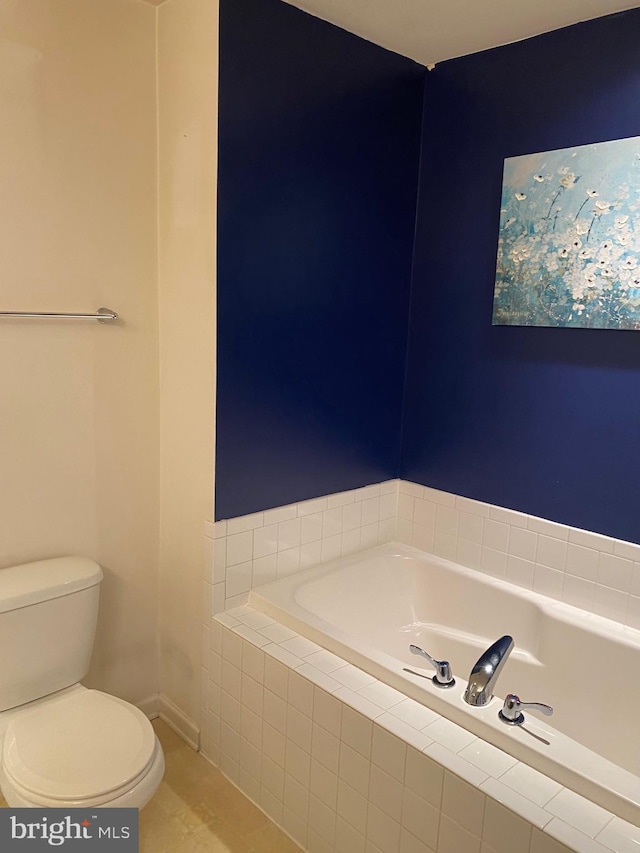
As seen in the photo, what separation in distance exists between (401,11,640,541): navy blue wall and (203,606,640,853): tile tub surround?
0.94m

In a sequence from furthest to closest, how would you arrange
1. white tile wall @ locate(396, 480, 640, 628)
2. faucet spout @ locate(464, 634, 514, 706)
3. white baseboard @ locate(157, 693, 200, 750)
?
white baseboard @ locate(157, 693, 200, 750) < white tile wall @ locate(396, 480, 640, 628) < faucet spout @ locate(464, 634, 514, 706)

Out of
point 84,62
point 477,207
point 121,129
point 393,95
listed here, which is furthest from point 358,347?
point 84,62

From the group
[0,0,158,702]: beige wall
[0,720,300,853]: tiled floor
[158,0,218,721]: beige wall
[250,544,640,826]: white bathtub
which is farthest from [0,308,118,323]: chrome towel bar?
[0,720,300,853]: tiled floor

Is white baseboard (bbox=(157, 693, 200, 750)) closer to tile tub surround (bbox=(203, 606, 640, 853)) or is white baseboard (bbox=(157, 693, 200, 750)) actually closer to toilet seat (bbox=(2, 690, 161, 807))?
tile tub surround (bbox=(203, 606, 640, 853))

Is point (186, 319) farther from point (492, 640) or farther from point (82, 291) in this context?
point (492, 640)

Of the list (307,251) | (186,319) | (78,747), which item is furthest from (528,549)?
(78,747)

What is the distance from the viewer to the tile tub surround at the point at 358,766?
141 cm

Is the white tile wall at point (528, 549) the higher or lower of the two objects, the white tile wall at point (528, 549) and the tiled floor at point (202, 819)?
the higher

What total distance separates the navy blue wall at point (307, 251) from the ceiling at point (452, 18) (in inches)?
2.8

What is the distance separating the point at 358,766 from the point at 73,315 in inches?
59.9

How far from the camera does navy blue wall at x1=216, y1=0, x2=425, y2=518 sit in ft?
6.66

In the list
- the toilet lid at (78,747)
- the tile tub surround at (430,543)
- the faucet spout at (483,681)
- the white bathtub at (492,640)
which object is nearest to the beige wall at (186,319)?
the tile tub surround at (430,543)

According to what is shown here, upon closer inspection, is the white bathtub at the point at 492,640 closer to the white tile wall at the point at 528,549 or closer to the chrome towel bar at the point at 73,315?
the white tile wall at the point at 528,549

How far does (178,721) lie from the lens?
239 cm
